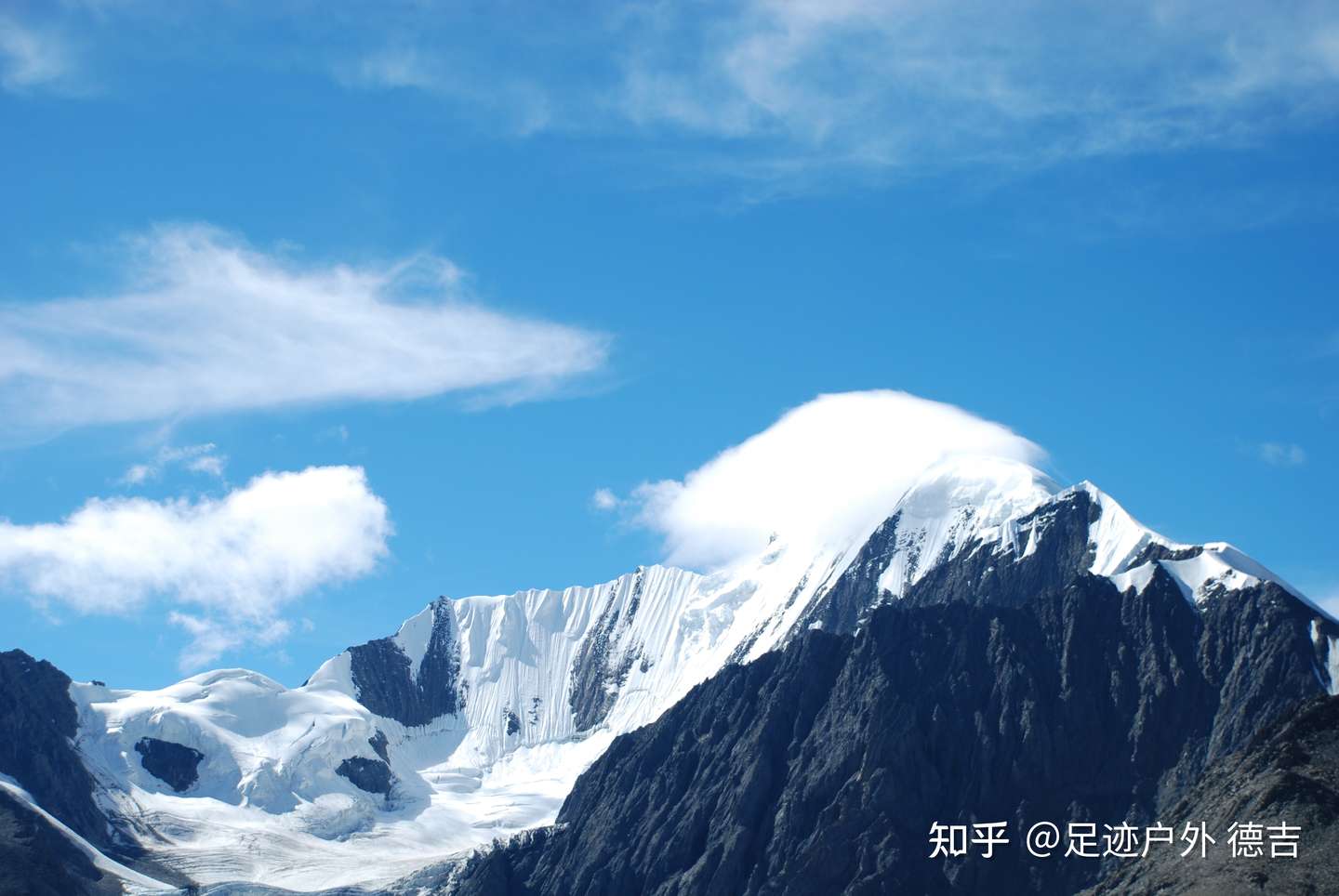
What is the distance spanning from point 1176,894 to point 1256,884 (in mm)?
7912

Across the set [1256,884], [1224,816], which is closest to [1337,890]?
[1256,884]

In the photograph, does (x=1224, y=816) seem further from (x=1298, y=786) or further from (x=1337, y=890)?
(x=1337, y=890)

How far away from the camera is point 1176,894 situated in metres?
186

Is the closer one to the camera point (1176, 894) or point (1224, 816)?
point (1176, 894)

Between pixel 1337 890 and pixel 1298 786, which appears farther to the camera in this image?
pixel 1298 786

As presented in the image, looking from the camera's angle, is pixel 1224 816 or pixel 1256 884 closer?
pixel 1256 884

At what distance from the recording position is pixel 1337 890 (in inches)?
6993

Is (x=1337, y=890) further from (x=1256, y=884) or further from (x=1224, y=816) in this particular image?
(x=1224, y=816)

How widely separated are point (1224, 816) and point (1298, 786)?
8.22 m

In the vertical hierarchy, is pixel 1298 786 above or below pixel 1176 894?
above

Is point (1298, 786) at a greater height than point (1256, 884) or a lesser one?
greater

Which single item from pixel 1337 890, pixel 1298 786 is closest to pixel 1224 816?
pixel 1298 786

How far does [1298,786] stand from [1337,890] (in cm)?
1854

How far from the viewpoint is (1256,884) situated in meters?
182
